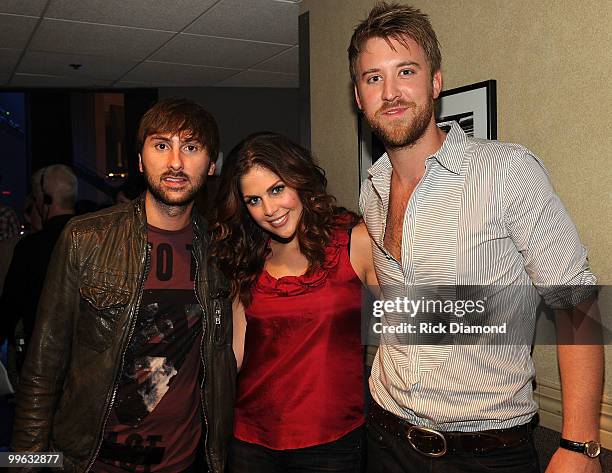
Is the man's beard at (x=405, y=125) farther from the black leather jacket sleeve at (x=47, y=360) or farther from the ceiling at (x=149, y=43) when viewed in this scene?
the ceiling at (x=149, y=43)

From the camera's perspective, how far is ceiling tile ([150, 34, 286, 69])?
5.34 m

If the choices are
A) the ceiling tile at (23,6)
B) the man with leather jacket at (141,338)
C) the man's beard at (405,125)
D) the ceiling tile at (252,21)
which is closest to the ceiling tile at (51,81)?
the ceiling tile at (23,6)

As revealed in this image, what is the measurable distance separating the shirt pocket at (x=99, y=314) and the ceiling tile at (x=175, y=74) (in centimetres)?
446

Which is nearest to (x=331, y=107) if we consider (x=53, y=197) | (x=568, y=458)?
(x=53, y=197)

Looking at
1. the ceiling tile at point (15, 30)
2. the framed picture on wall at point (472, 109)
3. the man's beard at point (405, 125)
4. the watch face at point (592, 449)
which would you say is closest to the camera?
the watch face at point (592, 449)

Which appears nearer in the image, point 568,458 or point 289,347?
point 568,458

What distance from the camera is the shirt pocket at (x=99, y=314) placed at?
220 centimetres

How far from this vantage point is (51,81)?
7.21m

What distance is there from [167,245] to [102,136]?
5979 mm

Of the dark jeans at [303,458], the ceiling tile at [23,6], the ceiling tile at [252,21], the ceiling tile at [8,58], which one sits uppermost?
the ceiling tile at [8,58]

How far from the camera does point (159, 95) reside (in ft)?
24.8

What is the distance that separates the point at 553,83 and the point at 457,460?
4.57 feet

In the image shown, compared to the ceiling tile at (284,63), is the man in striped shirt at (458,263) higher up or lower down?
lower down

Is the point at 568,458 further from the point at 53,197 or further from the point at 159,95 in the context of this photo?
the point at 159,95
